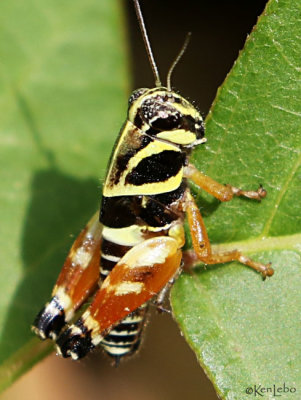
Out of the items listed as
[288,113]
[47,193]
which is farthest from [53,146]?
[288,113]

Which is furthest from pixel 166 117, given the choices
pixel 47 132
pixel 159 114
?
pixel 47 132

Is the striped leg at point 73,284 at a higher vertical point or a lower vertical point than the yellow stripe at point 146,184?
lower

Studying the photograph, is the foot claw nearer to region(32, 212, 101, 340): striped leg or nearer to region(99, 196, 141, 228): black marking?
region(99, 196, 141, 228): black marking

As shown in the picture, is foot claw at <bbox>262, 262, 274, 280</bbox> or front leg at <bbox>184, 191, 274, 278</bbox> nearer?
foot claw at <bbox>262, 262, 274, 280</bbox>

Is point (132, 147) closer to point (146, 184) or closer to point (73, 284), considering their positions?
point (146, 184)

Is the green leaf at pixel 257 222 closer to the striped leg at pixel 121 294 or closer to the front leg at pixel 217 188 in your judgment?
the front leg at pixel 217 188

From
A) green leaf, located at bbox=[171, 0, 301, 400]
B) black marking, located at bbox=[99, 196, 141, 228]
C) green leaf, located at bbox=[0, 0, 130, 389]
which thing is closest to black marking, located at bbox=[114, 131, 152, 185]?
black marking, located at bbox=[99, 196, 141, 228]

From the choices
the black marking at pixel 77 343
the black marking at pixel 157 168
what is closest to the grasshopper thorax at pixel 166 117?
the black marking at pixel 157 168

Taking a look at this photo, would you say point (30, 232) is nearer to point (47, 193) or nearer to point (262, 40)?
point (47, 193)
